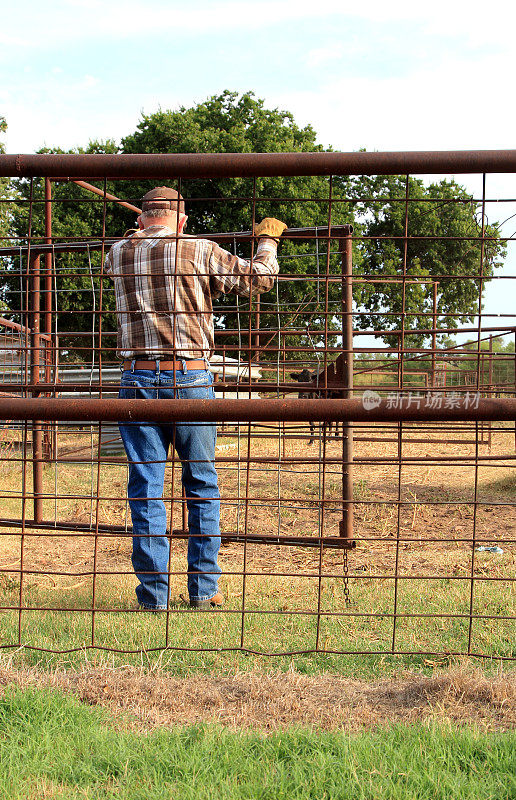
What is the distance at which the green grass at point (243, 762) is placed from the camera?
6.24ft

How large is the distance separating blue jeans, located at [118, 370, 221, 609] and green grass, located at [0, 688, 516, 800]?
4.37 feet

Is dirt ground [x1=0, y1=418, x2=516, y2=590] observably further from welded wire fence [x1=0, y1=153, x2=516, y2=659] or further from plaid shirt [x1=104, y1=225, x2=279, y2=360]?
plaid shirt [x1=104, y1=225, x2=279, y2=360]

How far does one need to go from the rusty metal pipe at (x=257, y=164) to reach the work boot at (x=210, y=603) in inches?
81.9

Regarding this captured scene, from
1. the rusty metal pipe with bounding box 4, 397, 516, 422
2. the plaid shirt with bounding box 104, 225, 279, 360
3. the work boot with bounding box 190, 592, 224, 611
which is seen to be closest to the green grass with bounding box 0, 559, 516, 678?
the work boot with bounding box 190, 592, 224, 611


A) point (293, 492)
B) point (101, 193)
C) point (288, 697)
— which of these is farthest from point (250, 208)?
point (288, 697)

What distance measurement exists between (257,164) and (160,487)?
68.9 inches

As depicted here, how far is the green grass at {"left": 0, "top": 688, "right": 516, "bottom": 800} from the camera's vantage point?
190cm

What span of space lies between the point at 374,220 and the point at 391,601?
28.6 m

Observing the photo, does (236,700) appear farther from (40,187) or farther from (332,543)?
(40,187)

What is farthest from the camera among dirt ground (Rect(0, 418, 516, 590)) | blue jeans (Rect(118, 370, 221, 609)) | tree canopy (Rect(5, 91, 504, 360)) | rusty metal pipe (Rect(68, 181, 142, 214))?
tree canopy (Rect(5, 91, 504, 360))

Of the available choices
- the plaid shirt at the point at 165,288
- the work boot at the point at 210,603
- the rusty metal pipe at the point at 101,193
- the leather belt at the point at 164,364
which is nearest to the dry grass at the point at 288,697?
the work boot at the point at 210,603

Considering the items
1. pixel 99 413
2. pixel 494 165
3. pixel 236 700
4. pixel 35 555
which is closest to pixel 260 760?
pixel 236 700

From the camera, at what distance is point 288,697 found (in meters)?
2.49

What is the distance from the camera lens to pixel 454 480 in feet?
30.2
